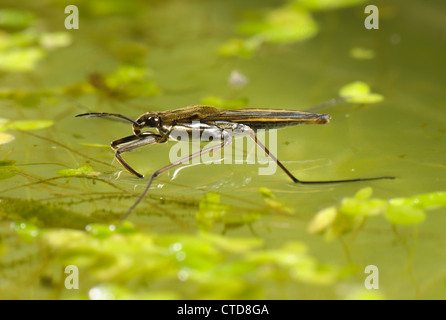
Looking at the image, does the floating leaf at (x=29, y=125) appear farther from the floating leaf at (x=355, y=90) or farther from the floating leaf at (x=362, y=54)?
the floating leaf at (x=362, y=54)

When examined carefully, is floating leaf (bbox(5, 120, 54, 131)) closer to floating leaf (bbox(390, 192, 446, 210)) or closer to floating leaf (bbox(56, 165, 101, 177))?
floating leaf (bbox(56, 165, 101, 177))

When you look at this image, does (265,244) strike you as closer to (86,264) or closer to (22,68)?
(86,264)

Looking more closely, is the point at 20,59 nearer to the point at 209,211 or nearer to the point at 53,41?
the point at 53,41

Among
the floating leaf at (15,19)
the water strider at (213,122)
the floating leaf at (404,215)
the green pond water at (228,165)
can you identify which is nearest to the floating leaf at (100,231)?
the green pond water at (228,165)

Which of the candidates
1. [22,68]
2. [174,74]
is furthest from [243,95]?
[22,68]

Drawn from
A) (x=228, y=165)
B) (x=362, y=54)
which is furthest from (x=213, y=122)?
(x=362, y=54)

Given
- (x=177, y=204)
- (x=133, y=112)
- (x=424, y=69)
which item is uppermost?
(x=424, y=69)
